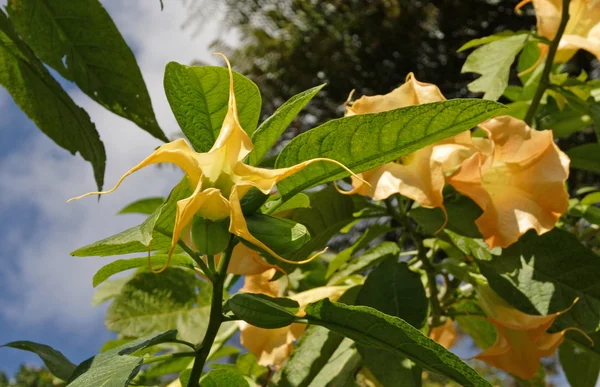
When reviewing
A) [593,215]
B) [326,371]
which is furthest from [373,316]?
[593,215]

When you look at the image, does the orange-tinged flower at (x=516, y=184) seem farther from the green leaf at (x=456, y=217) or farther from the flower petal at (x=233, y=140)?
the flower petal at (x=233, y=140)

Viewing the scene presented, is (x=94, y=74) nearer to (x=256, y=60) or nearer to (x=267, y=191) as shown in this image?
(x=267, y=191)

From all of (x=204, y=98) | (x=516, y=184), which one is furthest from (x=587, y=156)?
(x=204, y=98)

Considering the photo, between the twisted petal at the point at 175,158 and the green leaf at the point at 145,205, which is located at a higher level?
the twisted petal at the point at 175,158

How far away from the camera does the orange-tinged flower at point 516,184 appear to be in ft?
1.46

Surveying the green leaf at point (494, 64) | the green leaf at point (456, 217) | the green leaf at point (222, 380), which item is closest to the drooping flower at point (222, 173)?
the green leaf at point (222, 380)

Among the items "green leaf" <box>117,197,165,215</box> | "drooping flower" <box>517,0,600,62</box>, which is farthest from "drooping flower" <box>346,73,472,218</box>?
"green leaf" <box>117,197,165,215</box>

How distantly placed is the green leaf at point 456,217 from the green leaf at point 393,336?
0.54 ft

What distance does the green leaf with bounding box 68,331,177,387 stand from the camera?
28cm

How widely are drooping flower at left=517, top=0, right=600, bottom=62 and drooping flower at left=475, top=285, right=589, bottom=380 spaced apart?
0.25m

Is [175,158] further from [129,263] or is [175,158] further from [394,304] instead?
[394,304]

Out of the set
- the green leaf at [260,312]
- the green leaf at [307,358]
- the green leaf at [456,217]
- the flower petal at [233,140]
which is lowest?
the green leaf at [307,358]

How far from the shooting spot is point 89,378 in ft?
0.95

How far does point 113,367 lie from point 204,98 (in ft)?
0.44
